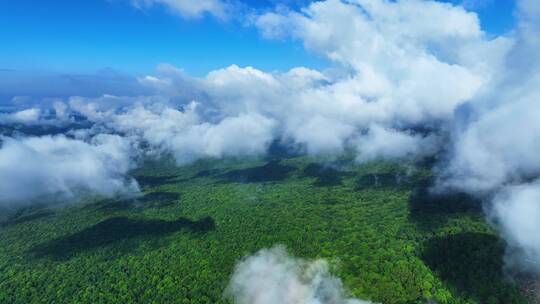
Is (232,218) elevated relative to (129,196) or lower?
elevated

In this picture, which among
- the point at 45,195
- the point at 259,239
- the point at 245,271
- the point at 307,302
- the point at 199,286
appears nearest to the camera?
the point at 307,302

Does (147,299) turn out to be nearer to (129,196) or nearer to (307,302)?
(307,302)

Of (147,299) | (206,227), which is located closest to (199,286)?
(147,299)

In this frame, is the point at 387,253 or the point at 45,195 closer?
the point at 387,253

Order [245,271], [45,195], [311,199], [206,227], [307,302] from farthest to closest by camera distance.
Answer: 1. [45,195]
2. [311,199]
3. [206,227]
4. [245,271]
5. [307,302]

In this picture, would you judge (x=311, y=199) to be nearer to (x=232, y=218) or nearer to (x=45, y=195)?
(x=232, y=218)

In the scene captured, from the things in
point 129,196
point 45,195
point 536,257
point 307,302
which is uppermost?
point 536,257

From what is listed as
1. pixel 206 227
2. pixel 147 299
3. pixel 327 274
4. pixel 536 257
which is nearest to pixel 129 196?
pixel 206 227
